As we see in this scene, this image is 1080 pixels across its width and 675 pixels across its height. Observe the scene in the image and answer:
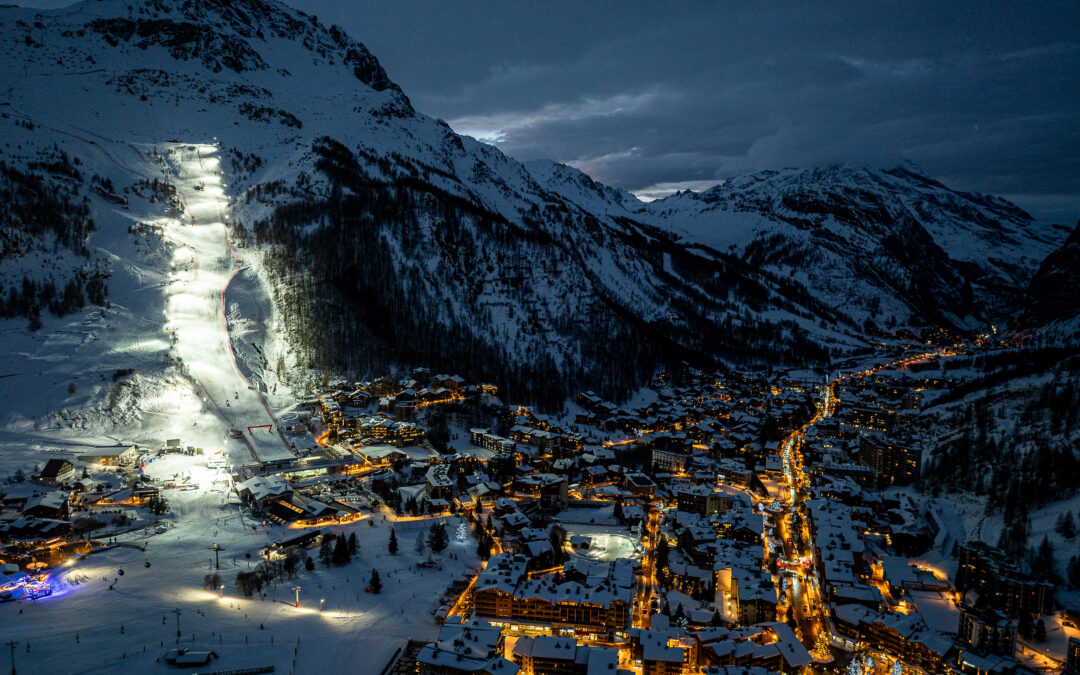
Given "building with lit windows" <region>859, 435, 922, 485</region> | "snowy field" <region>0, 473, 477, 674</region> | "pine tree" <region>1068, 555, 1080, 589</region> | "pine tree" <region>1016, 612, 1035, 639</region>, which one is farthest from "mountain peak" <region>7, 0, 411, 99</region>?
"pine tree" <region>1016, 612, 1035, 639</region>

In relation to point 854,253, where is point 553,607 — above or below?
below

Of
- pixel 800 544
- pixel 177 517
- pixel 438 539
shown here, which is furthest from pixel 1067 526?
pixel 177 517

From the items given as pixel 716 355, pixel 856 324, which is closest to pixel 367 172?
pixel 716 355

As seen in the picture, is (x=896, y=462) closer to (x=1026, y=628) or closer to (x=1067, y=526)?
(x=1067, y=526)

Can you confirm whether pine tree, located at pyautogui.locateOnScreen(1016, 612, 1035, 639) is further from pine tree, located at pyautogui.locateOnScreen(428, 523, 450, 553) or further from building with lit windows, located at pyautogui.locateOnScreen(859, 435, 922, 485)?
pine tree, located at pyautogui.locateOnScreen(428, 523, 450, 553)

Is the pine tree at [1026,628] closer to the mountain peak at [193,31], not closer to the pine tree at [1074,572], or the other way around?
the pine tree at [1074,572]

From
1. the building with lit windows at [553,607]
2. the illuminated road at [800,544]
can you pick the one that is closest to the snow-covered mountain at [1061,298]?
the illuminated road at [800,544]
